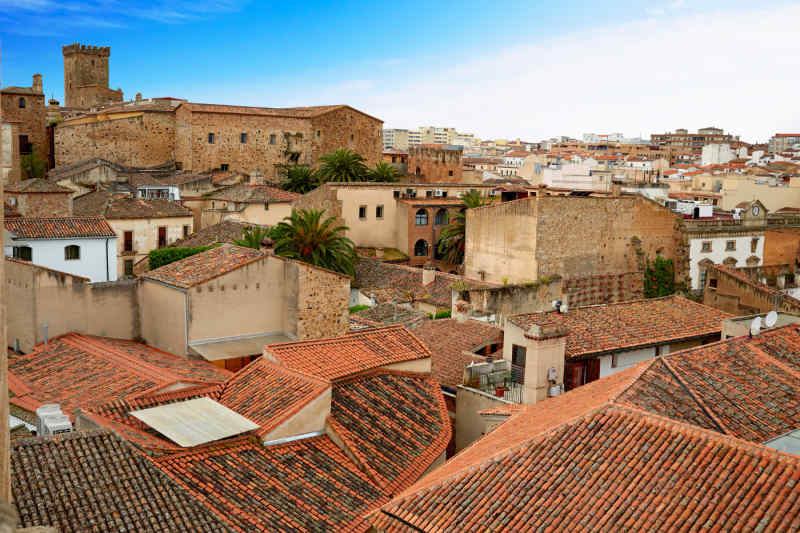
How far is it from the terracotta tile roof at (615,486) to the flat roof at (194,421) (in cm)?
292

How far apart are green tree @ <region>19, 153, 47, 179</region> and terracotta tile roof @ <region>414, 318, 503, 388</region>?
136 feet

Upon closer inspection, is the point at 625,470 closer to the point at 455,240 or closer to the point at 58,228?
the point at 58,228

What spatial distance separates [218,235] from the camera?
118 ft

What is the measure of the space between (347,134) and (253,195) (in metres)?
21.3

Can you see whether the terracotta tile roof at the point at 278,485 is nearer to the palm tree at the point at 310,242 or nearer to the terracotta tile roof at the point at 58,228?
the terracotta tile roof at the point at 58,228

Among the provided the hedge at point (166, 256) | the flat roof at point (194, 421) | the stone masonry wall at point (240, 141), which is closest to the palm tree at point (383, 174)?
the stone masonry wall at point (240, 141)

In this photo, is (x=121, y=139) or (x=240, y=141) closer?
(x=121, y=139)

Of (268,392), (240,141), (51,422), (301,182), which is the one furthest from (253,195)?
(51,422)

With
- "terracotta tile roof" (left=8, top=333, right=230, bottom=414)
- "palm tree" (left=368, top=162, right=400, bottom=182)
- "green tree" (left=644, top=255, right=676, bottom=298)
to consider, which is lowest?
"green tree" (left=644, top=255, right=676, bottom=298)

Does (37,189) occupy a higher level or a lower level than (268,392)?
higher

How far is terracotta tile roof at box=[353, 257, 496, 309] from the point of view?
2981 cm

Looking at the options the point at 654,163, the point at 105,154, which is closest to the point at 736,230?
the point at 105,154

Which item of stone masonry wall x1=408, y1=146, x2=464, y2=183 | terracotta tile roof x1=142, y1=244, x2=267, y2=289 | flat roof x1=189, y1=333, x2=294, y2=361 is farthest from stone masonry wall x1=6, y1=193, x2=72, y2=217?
stone masonry wall x1=408, y1=146, x2=464, y2=183

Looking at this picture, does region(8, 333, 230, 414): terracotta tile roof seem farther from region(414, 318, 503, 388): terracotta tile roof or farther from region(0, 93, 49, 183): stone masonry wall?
region(0, 93, 49, 183): stone masonry wall
